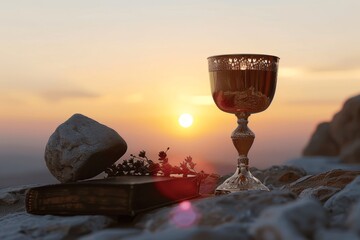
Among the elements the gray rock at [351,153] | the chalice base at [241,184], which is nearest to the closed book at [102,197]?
the chalice base at [241,184]

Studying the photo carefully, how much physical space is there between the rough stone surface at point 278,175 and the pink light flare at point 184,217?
11.1 feet

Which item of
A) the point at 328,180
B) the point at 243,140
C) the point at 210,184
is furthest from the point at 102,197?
the point at 210,184

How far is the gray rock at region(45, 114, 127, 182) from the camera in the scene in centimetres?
543

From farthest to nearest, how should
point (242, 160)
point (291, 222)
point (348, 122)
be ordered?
point (348, 122)
point (242, 160)
point (291, 222)

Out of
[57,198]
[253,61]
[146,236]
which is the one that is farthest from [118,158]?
[146,236]

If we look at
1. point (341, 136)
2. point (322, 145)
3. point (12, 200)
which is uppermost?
point (341, 136)

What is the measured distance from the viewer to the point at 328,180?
17.7 ft

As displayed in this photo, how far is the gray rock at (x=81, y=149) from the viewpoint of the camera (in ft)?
17.8

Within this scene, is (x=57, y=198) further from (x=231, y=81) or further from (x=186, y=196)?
(x=231, y=81)

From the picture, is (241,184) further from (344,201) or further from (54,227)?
(54,227)

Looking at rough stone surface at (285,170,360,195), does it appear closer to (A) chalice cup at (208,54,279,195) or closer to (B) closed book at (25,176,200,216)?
(A) chalice cup at (208,54,279,195)

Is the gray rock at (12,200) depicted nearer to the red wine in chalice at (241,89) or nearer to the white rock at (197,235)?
the red wine in chalice at (241,89)

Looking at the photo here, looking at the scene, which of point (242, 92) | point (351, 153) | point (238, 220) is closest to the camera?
point (238, 220)

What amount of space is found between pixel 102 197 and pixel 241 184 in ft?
6.05
